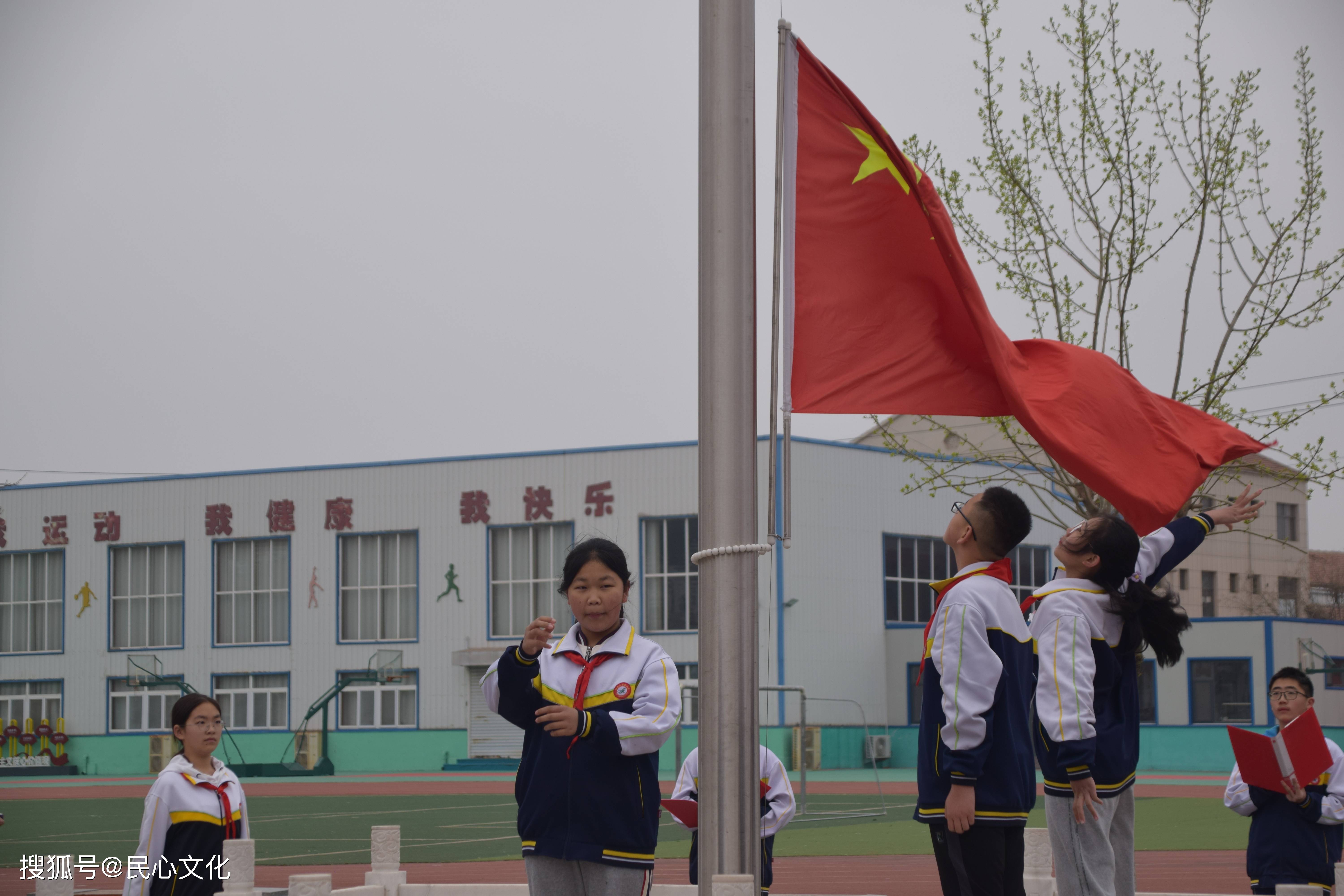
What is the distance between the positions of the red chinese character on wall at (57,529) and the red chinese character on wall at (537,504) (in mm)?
14384

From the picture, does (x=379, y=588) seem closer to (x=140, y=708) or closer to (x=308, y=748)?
(x=308, y=748)

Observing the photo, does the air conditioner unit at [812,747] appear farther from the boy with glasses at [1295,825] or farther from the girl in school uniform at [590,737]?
the girl in school uniform at [590,737]

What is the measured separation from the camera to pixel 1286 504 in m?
66.4

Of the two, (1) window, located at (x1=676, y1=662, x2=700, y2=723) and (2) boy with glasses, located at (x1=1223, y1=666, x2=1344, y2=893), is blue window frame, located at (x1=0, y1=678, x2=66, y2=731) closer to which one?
(1) window, located at (x1=676, y1=662, x2=700, y2=723)

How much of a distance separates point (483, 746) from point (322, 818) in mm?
17596

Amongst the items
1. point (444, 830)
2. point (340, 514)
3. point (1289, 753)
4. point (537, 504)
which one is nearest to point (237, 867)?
point (1289, 753)

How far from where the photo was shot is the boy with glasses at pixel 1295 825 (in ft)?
21.9

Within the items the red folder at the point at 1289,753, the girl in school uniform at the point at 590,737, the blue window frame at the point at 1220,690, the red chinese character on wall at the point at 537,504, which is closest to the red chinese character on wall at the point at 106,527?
the red chinese character on wall at the point at 537,504

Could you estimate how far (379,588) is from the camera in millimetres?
40594

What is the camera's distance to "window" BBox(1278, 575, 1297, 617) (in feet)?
227

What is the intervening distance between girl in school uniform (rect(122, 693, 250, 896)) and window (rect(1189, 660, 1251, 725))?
30.9m

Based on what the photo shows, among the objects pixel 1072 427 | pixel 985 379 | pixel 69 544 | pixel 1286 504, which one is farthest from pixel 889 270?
pixel 1286 504

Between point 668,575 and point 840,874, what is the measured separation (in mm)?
24627

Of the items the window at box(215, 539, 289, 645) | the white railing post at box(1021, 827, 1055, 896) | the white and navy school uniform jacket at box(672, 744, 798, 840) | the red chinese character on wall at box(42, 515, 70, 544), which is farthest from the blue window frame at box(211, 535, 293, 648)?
the white and navy school uniform jacket at box(672, 744, 798, 840)
